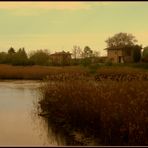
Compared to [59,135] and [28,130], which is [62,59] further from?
[59,135]

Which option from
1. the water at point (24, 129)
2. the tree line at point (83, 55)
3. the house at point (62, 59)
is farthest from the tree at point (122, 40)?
the water at point (24, 129)

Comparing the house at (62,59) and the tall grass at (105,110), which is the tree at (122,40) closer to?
the house at (62,59)

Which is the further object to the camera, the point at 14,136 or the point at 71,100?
the point at 71,100

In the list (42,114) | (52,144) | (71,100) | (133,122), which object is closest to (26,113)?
(42,114)

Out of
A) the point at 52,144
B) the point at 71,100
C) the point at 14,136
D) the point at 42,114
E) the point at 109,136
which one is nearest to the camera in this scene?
the point at 109,136

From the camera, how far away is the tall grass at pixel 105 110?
7781 millimetres

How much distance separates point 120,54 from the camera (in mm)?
74625

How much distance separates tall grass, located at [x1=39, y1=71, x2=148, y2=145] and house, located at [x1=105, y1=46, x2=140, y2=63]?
58188 millimetres

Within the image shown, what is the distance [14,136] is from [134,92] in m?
3.42

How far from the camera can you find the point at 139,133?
25.0 ft

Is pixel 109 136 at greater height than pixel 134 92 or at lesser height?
lesser

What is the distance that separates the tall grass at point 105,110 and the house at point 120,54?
5819 cm

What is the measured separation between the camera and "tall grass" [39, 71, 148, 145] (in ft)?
25.5

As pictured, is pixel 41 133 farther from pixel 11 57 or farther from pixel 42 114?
pixel 11 57
